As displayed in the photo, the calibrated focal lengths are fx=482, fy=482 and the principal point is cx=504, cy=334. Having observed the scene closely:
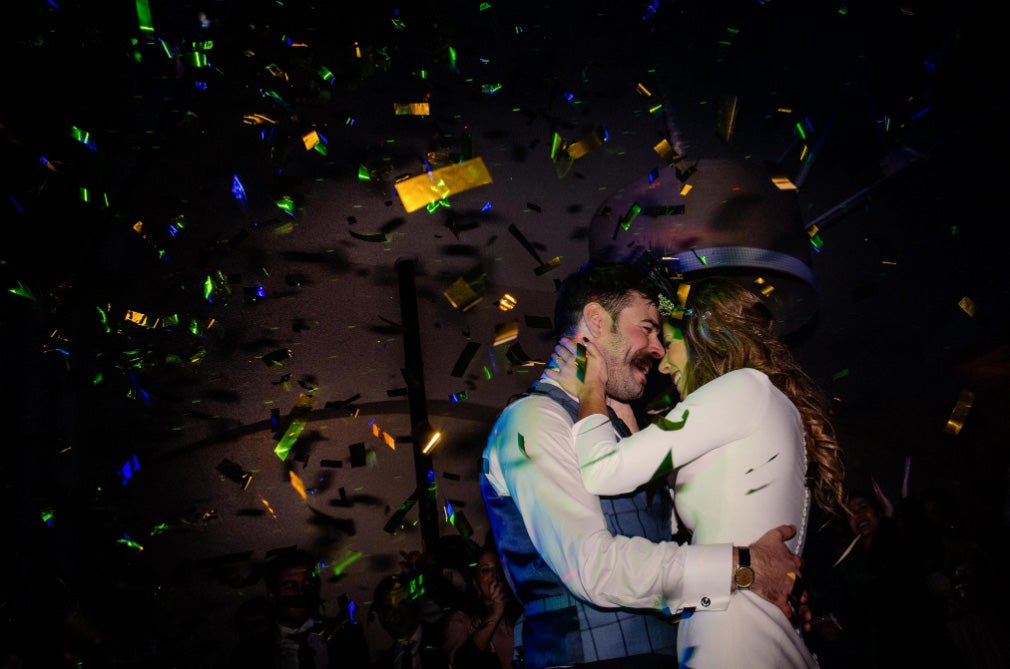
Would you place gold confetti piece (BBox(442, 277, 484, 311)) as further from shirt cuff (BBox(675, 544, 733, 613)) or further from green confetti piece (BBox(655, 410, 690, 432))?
shirt cuff (BBox(675, 544, 733, 613))

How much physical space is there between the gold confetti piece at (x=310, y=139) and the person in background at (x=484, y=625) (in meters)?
3.05

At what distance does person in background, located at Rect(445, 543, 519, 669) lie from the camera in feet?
8.86

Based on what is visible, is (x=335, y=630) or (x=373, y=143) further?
(x=373, y=143)

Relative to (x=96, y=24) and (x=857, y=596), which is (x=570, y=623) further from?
(x=96, y=24)

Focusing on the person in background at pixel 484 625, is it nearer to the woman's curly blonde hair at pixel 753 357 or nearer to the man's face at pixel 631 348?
the man's face at pixel 631 348

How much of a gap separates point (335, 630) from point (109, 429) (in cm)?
200

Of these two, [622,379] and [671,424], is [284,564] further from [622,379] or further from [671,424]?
[671,424]

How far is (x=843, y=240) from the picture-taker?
377 centimetres

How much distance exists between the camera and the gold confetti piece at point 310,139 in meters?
3.46

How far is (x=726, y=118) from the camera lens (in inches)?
141

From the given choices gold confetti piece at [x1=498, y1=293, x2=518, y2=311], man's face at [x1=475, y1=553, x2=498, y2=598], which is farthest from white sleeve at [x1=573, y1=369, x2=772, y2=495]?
gold confetti piece at [x1=498, y1=293, x2=518, y2=311]

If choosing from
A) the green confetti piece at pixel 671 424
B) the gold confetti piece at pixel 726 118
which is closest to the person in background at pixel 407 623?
the green confetti piece at pixel 671 424

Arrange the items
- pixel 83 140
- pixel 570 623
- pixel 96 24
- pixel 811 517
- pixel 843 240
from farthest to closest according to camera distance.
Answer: pixel 843 240 → pixel 83 140 → pixel 96 24 → pixel 811 517 → pixel 570 623

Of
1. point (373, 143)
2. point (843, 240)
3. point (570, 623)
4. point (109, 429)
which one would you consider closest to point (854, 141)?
point (843, 240)
